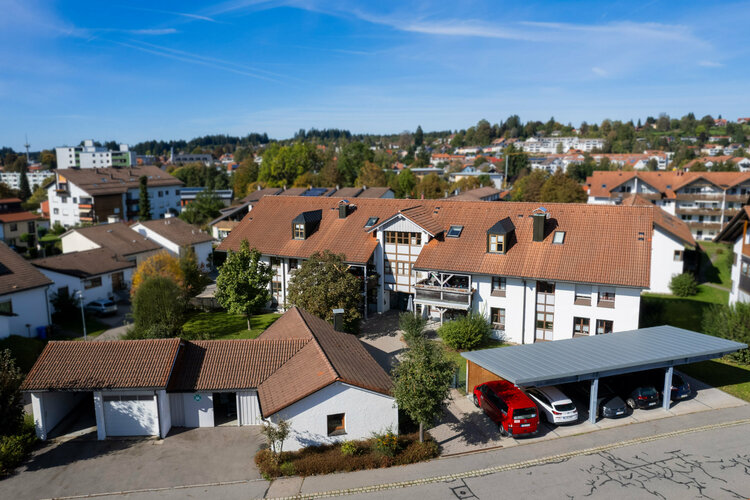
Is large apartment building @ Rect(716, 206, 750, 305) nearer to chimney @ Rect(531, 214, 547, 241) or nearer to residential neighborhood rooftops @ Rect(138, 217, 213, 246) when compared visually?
chimney @ Rect(531, 214, 547, 241)

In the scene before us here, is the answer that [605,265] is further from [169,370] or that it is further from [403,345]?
[169,370]

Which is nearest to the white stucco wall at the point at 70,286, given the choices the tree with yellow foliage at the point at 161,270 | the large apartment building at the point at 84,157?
the tree with yellow foliage at the point at 161,270

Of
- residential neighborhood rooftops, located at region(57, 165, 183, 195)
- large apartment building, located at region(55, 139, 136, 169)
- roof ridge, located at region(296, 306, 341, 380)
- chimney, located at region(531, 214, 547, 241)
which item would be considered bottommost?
roof ridge, located at region(296, 306, 341, 380)

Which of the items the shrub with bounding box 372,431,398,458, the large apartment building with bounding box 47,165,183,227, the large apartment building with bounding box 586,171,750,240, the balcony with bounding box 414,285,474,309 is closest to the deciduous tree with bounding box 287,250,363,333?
the balcony with bounding box 414,285,474,309

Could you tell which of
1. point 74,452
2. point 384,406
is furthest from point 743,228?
point 74,452

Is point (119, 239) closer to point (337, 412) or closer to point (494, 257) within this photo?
point (494, 257)

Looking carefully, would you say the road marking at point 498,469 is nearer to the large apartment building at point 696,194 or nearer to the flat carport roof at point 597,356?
the flat carport roof at point 597,356
